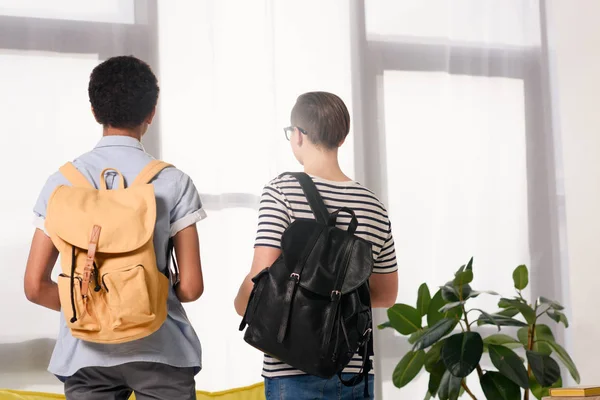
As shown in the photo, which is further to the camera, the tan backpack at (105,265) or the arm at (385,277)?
the arm at (385,277)

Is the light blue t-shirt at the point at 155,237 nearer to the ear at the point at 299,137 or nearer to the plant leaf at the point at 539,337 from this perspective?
the ear at the point at 299,137

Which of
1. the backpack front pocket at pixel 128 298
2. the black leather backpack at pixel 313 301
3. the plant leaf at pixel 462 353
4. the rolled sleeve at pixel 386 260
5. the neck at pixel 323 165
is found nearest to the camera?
the backpack front pocket at pixel 128 298

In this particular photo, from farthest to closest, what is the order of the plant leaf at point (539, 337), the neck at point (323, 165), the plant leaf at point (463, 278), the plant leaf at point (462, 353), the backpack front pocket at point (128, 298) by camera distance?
the plant leaf at point (539, 337)
the plant leaf at point (463, 278)
the plant leaf at point (462, 353)
the neck at point (323, 165)
the backpack front pocket at point (128, 298)

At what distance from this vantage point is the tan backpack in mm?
1379

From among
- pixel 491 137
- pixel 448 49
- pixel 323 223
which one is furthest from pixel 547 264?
pixel 323 223

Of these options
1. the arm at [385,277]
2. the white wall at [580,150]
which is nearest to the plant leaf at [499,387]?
the white wall at [580,150]

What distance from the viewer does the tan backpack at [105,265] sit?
1379mm

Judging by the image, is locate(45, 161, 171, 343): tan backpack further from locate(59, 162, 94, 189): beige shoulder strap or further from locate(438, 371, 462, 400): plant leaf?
locate(438, 371, 462, 400): plant leaf

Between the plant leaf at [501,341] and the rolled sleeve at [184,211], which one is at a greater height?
the rolled sleeve at [184,211]

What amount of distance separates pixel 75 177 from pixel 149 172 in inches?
5.6

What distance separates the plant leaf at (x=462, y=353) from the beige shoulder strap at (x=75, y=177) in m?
1.35

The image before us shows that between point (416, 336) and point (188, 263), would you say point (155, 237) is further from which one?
point (416, 336)

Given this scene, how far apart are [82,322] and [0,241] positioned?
1.36 meters

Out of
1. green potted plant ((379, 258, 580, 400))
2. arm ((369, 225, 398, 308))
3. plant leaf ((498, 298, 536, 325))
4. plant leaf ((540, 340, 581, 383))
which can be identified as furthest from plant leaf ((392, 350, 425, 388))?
arm ((369, 225, 398, 308))
